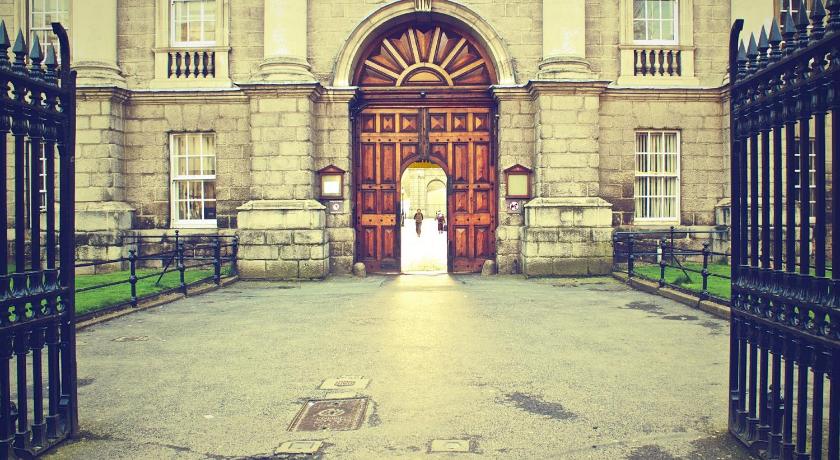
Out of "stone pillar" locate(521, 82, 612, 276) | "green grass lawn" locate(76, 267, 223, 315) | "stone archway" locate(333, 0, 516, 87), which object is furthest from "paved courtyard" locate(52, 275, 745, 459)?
"stone archway" locate(333, 0, 516, 87)

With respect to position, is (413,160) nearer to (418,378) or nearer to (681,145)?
(681,145)

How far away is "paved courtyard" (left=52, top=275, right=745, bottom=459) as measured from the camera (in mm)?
4766

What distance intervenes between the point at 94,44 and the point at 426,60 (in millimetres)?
7950

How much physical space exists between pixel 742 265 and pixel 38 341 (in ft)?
15.7

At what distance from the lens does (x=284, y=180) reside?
15.6 meters

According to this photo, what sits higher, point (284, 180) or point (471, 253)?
point (284, 180)

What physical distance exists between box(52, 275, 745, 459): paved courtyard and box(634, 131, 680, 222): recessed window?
572 cm

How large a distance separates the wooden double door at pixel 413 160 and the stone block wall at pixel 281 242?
5.69 feet

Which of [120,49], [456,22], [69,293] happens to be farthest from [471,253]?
[69,293]

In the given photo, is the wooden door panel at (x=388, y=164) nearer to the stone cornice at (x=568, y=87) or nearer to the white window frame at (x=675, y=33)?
the stone cornice at (x=568, y=87)

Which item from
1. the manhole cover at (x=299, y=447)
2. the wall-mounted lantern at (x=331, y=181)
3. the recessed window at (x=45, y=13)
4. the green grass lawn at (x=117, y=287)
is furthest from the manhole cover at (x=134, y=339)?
the recessed window at (x=45, y=13)

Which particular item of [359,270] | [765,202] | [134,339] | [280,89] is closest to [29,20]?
[280,89]

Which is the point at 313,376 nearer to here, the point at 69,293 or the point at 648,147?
the point at 69,293

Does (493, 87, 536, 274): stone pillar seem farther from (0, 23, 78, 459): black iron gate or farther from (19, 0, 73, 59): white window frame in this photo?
(0, 23, 78, 459): black iron gate
